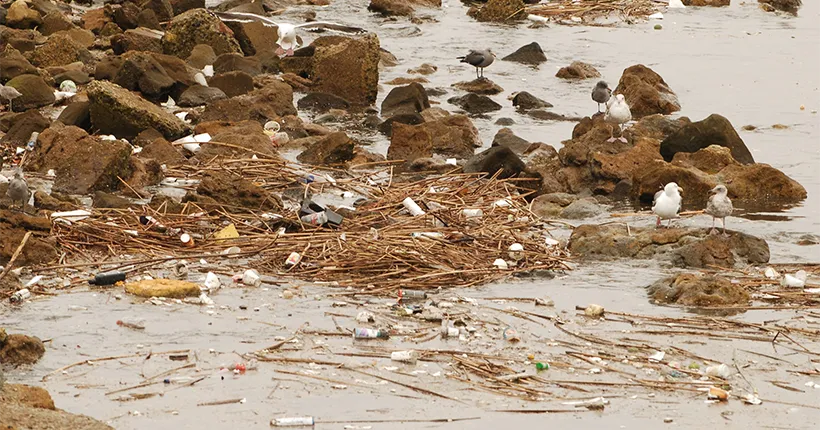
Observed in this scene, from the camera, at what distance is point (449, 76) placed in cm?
1984

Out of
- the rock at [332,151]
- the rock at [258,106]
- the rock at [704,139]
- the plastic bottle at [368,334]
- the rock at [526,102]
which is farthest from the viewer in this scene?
the rock at [526,102]

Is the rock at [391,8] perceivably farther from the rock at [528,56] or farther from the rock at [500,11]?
the rock at [528,56]

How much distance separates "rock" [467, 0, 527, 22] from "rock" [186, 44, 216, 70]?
887 centimetres

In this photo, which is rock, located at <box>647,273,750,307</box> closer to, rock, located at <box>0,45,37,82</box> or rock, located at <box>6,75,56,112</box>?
rock, located at <box>6,75,56,112</box>

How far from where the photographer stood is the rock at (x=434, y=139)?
13.6m

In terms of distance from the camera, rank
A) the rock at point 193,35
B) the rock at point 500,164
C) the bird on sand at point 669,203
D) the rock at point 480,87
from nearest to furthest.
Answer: the bird on sand at point 669,203, the rock at point 500,164, the rock at point 480,87, the rock at point 193,35

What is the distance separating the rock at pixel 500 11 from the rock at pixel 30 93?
12.5m

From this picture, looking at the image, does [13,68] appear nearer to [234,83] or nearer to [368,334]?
[234,83]

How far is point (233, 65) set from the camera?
18062 mm

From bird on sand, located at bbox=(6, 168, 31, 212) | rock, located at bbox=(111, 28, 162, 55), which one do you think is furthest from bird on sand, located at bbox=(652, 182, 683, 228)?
rock, located at bbox=(111, 28, 162, 55)

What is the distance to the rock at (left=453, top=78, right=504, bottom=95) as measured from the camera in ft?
61.0

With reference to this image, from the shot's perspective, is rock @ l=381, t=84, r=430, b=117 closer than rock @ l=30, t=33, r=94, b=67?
Yes

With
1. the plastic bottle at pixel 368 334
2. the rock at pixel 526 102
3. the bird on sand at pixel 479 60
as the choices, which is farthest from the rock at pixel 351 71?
the plastic bottle at pixel 368 334

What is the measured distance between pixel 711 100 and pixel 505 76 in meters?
3.32
